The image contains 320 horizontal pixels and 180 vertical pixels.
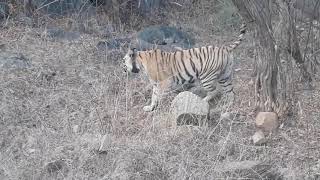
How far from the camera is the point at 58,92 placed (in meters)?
6.93

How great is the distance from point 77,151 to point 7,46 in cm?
412

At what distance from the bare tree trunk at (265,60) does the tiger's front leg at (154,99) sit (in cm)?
112

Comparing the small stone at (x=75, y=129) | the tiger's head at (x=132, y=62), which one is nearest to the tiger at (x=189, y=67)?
the tiger's head at (x=132, y=62)

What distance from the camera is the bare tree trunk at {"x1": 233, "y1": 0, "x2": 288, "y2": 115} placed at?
5.59 m

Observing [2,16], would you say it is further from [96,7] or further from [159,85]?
[159,85]

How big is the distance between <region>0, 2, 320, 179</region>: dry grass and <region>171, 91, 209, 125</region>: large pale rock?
113 millimetres

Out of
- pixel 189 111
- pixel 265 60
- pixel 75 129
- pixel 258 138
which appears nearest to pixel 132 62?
pixel 189 111

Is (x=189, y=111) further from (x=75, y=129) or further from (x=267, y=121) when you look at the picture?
(x=75, y=129)

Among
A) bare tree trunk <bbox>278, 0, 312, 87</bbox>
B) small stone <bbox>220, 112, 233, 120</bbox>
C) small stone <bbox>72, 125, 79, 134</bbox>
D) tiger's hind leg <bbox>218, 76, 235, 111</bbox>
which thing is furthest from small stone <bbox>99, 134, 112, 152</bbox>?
bare tree trunk <bbox>278, 0, 312, 87</bbox>

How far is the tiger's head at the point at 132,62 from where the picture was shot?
23.7 feet

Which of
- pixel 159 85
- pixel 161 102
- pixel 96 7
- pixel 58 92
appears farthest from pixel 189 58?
pixel 96 7

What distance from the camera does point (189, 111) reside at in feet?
18.8

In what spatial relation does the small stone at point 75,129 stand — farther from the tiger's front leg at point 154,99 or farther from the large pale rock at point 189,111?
the tiger's front leg at point 154,99

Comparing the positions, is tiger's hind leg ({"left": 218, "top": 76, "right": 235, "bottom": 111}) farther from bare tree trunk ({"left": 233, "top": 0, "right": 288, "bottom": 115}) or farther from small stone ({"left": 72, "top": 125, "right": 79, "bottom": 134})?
small stone ({"left": 72, "top": 125, "right": 79, "bottom": 134})
